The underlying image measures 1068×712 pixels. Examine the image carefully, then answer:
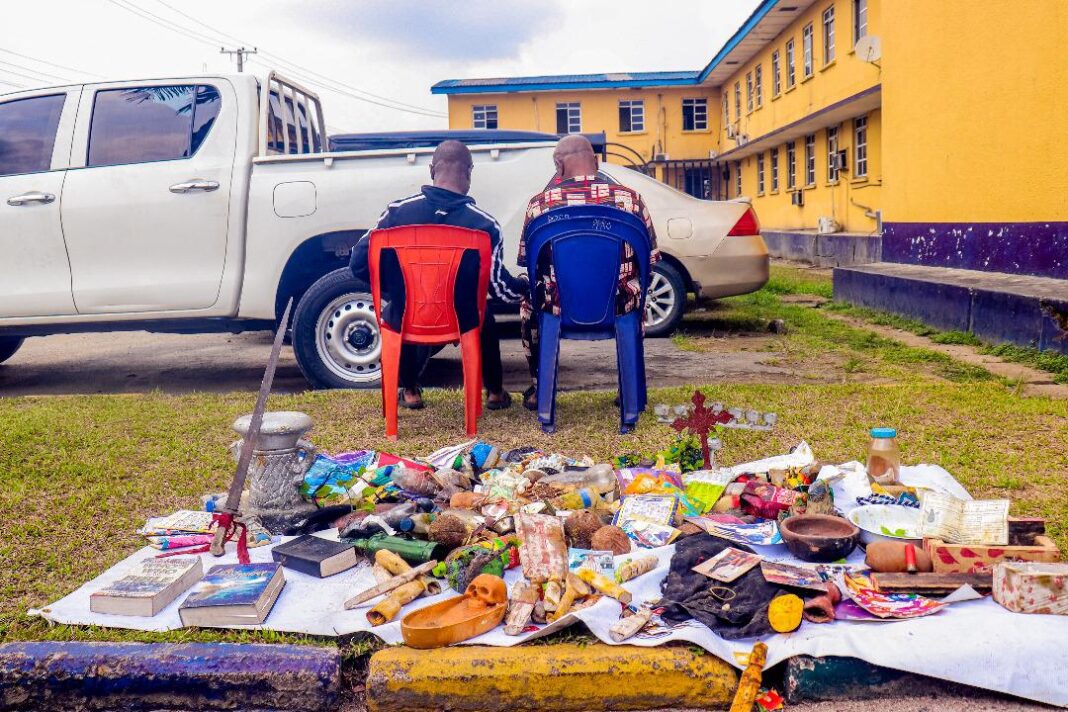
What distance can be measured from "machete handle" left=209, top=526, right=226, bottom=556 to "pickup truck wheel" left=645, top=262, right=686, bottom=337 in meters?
5.31

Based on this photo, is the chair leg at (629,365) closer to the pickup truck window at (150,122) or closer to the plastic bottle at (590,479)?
the plastic bottle at (590,479)

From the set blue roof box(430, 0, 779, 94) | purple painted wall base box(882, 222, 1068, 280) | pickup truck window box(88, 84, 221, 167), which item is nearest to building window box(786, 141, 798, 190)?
blue roof box(430, 0, 779, 94)

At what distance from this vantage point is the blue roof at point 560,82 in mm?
34500

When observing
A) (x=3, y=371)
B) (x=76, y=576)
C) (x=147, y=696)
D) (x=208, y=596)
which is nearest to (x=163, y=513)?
(x=76, y=576)

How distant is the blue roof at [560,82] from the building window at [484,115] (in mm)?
814

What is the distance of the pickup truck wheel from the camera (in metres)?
8.34

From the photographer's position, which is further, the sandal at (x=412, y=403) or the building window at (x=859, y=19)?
the building window at (x=859, y=19)

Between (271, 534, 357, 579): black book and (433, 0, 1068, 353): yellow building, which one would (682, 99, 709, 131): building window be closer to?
(433, 0, 1068, 353): yellow building

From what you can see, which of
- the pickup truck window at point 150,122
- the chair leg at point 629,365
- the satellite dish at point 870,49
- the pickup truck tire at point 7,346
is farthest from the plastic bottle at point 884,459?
the satellite dish at point 870,49

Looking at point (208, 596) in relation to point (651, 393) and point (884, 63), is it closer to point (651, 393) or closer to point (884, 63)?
point (651, 393)

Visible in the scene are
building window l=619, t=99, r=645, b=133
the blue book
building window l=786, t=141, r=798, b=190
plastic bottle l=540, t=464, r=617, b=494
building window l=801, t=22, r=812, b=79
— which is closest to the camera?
the blue book

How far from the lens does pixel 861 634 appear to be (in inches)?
107

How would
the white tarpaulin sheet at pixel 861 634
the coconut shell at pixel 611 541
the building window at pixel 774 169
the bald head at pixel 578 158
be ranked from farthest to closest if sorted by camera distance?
the building window at pixel 774 169 → the bald head at pixel 578 158 → the coconut shell at pixel 611 541 → the white tarpaulin sheet at pixel 861 634

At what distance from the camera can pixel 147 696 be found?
8.98ft
